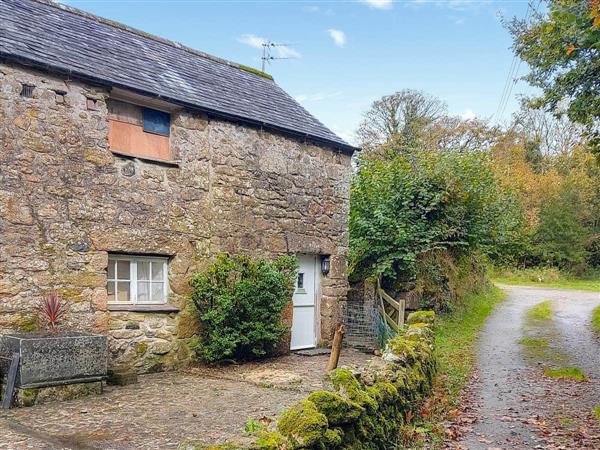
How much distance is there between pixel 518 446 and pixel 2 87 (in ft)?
25.5

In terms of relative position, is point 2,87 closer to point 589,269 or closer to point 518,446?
point 518,446

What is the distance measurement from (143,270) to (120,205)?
1185 mm

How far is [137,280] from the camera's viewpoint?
8.38 m

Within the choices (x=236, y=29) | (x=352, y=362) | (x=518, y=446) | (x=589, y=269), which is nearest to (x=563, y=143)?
(x=589, y=269)

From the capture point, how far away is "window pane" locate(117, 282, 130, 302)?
8.14 meters

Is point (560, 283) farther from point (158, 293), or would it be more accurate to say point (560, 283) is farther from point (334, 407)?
point (334, 407)

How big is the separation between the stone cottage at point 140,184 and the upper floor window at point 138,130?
2 centimetres

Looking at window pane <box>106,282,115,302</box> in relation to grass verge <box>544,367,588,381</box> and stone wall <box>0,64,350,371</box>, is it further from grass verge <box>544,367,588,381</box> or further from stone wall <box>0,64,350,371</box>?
grass verge <box>544,367,588,381</box>

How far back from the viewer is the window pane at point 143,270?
8430mm

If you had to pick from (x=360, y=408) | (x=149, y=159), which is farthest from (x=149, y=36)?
(x=360, y=408)

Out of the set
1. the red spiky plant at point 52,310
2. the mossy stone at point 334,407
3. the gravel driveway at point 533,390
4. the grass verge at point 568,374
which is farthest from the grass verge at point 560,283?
the red spiky plant at point 52,310

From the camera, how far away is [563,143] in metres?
34.0

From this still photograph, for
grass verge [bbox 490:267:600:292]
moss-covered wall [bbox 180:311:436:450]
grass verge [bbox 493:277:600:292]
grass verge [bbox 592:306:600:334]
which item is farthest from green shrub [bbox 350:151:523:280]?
grass verge [bbox 490:267:600:292]

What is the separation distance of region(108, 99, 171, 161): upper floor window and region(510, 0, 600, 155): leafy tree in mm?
6066
